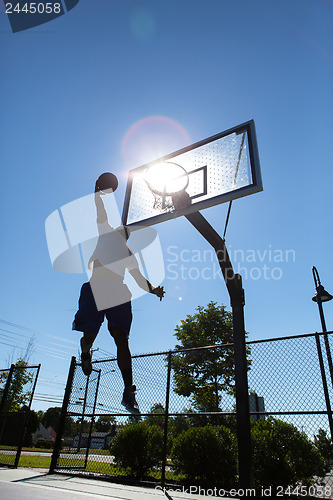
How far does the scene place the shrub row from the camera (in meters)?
4.66

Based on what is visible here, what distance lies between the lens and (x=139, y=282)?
108 inches

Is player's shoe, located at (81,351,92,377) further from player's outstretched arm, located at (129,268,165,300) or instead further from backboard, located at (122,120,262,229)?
backboard, located at (122,120,262,229)

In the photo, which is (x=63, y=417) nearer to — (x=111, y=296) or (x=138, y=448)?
(x=138, y=448)

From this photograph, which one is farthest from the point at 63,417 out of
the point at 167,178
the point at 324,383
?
the point at 167,178

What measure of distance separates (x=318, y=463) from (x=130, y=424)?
3.98m

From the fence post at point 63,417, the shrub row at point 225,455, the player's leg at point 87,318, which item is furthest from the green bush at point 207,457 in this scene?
the player's leg at point 87,318

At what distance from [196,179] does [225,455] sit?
482cm

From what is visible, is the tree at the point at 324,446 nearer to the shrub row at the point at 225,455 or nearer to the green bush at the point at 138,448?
the shrub row at the point at 225,455

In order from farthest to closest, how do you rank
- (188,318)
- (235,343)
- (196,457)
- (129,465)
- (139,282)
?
(188,318), (129,465), (196,457), (235,343), (139,282)

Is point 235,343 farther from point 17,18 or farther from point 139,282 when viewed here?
point 17,18

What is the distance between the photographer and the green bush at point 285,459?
15.1 feet

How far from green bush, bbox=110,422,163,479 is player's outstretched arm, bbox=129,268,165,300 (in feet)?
17.5

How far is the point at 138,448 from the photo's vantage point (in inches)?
258

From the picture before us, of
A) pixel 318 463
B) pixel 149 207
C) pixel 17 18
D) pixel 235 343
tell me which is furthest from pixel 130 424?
pixel 17 18
